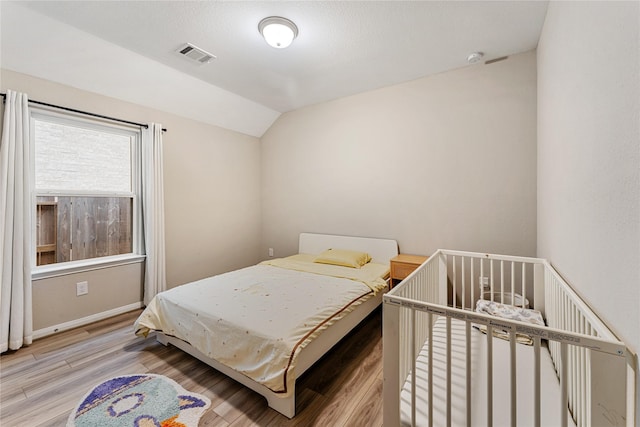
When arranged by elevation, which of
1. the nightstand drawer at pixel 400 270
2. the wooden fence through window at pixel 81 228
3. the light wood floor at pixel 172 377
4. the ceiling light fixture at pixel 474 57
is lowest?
the light wood floor at pixel 172 377

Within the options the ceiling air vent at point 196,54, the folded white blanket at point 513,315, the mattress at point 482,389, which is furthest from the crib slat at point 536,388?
the ceiling air vent at point 196,54

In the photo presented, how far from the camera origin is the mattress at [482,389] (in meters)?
1.05

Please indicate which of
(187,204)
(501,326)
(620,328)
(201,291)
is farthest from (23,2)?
(620,328)

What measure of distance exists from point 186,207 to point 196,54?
1.87 metres

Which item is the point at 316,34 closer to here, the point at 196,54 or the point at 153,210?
the point at 196,54

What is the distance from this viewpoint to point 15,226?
2.22 metres

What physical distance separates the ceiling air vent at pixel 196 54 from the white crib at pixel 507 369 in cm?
266

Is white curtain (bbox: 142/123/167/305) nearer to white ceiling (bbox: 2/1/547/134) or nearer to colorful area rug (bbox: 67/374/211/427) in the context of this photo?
white ceiling (bbox: 2/1/547/134)

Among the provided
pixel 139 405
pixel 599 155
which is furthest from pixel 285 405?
pixel 599 155

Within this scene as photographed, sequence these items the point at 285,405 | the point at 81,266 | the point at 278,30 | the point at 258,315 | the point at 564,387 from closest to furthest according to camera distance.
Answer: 1. the point at 564,387
2. the point at 285,405
3. the point at 258,315
4. the point at 278,30
5. the point at 81,266

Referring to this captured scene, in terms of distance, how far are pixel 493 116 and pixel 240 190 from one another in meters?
3.48

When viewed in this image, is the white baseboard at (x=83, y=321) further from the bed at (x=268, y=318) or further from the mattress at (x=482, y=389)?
the mattress at (x=482, y=389)

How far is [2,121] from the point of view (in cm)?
221

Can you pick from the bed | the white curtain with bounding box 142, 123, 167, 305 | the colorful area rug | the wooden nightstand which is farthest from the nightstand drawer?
the white curtain with bounding box 142, 123, 167, 305
